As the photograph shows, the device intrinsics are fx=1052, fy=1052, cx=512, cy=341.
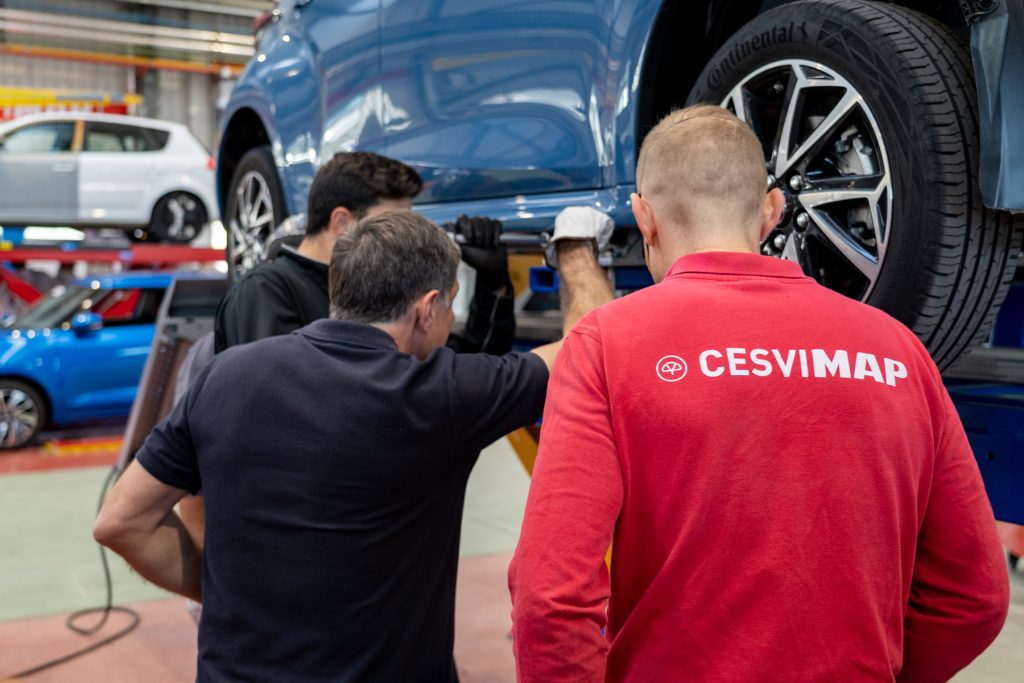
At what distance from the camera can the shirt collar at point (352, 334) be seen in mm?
1825

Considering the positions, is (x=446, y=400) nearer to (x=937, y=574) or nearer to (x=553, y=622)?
(x=553, y=622)

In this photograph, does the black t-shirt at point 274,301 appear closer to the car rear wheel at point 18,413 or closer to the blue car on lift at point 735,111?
the blue car on lift at point 735,111

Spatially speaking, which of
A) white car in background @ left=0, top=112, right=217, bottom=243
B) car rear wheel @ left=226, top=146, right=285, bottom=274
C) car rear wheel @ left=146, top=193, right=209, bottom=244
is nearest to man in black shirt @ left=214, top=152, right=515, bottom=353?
car rear wheel @ left=226, top=146, right=285, bottom=274

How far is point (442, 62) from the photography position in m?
2.96

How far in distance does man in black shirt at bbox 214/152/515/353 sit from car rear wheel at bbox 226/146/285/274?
57.6 inches

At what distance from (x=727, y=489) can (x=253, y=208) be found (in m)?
3.36

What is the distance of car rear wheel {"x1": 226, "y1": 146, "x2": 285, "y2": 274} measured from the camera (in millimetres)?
4055

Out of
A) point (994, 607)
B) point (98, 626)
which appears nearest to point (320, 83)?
point (98, 626)

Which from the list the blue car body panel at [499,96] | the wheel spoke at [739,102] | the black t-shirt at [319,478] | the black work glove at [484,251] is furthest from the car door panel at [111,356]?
the wheel spoke at [739,102]

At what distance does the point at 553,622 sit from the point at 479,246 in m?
1.33

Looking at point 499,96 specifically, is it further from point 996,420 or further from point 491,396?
point 996,420

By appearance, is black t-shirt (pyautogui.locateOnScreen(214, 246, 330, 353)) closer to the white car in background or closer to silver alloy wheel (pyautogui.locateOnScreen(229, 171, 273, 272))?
silver alloy wheel (pyautogui.locateOnScreen(229, 171, 273, 272))

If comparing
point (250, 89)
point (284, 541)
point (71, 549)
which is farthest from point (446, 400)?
point (71, 549)

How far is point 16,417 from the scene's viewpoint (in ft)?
26.5
